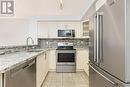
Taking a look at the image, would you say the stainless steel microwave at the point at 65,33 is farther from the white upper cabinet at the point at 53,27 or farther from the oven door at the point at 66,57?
the oven door at the point at 66,57

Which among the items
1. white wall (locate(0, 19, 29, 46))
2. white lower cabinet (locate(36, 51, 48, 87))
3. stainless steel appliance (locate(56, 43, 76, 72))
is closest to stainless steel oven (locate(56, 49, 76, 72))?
stainless steel appliance (locate(56, 43, 76, 72))

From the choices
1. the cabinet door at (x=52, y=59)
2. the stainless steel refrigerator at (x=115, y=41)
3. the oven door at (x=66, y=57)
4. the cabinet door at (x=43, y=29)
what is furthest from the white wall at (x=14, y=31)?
the stainless steel refrigerator at (x=115, y=41)

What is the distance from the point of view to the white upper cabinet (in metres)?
9.12

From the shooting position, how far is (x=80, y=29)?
29.9 ft

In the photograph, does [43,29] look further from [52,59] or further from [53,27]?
[52,59]

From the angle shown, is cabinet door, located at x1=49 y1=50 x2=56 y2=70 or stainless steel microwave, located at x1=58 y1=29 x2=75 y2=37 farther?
stainless steel microwave, located at x1=58 y1=29 x2=75 y2=37

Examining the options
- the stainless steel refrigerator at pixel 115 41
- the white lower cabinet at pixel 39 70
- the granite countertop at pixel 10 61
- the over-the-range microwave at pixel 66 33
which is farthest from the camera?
the over-the-range microwave at pixel 66 33

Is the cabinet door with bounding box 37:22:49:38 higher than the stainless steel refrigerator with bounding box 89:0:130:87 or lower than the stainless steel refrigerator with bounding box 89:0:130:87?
higher

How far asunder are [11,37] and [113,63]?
24.1 feet

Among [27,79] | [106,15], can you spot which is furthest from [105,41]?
[27,79]

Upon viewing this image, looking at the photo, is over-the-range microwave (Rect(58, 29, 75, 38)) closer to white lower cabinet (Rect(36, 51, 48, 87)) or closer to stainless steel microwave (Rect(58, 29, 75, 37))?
stainless steel microwave (Rect(58, 29, 75, 37))

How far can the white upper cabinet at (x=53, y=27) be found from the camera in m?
9.12

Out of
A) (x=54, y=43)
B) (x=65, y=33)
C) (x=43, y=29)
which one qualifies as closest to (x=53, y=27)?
(x=43, y=29)

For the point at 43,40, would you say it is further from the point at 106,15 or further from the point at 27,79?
the point at 106,15
